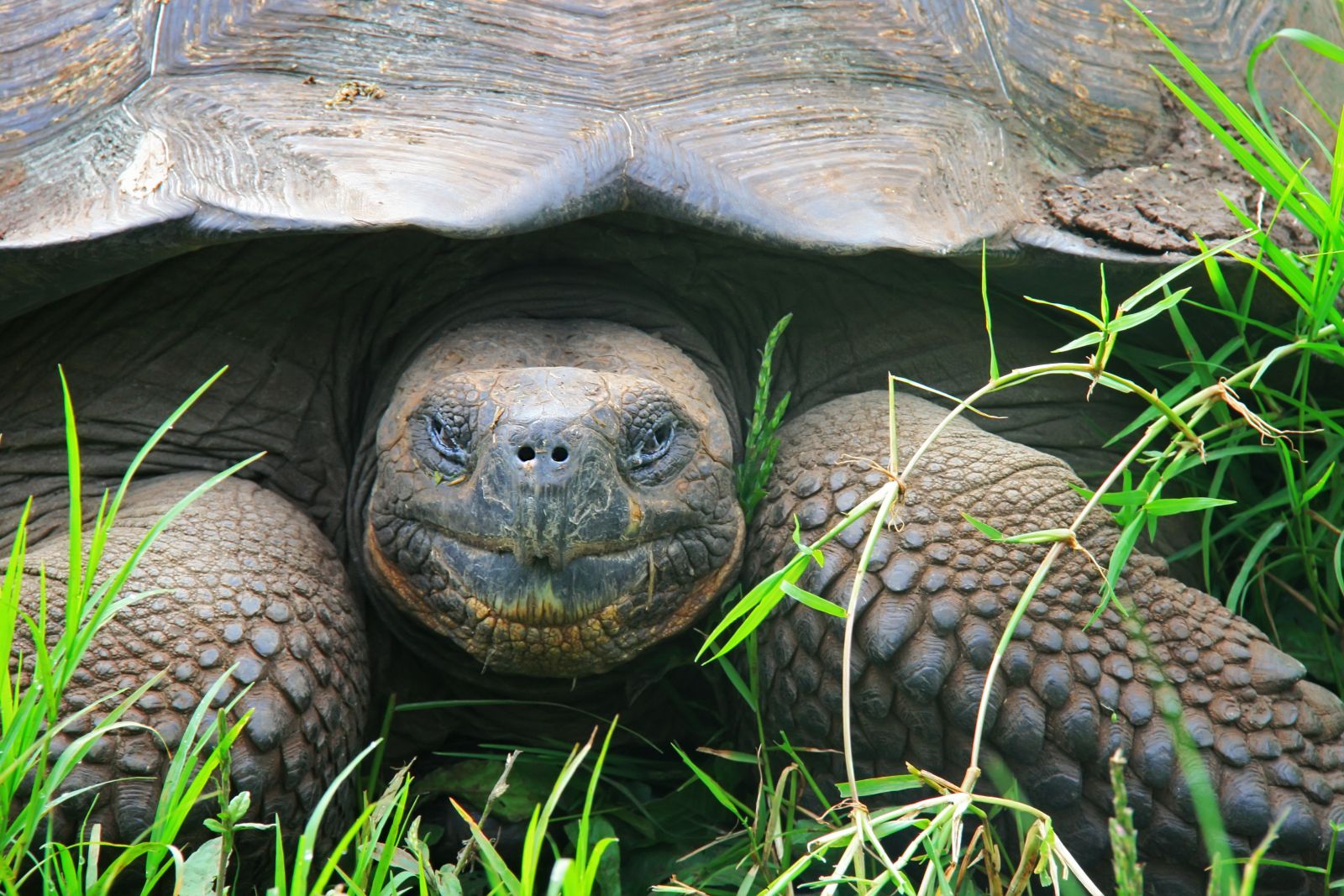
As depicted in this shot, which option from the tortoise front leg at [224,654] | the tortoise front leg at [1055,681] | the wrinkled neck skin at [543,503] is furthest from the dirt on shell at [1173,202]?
the tortoise front leg at [224,654]

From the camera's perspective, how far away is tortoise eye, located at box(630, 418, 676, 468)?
2133mm

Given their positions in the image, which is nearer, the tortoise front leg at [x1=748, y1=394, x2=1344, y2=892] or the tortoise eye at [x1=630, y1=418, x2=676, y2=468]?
the tortoise front leg at [x1=748, y1=394, x2=1344, y2=892]

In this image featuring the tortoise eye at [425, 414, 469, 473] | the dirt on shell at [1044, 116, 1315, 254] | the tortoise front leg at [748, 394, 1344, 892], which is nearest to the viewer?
the tortoise front leg at [748, 394, 1344, 892]

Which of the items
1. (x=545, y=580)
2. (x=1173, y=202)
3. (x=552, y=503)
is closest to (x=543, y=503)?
(x=552, y=503)

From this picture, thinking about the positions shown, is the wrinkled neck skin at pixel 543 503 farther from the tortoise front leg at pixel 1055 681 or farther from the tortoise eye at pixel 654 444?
the tortoise front leg at pixel 1055 681

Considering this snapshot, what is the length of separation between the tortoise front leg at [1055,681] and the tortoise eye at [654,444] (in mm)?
326

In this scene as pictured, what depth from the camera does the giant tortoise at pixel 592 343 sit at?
202 cm

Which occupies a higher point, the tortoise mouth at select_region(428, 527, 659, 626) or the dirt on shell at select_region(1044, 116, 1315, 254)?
the dirt on shell at select_region(1044, 116, 1315, 254)

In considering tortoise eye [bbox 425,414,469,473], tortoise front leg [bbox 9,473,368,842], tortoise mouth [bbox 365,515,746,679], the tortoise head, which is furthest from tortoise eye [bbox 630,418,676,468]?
tortoise front leg [bbox 9,473,368,842]

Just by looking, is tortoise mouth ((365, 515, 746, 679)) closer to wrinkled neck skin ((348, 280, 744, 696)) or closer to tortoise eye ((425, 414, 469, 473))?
wrinkled neck skin ((348, 280, 744, 696))

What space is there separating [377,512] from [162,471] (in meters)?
0.57

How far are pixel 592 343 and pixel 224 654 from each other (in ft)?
2.85

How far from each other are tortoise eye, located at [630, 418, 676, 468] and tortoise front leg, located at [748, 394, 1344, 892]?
0.33 m

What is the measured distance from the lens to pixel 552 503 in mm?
Answer: 1927
